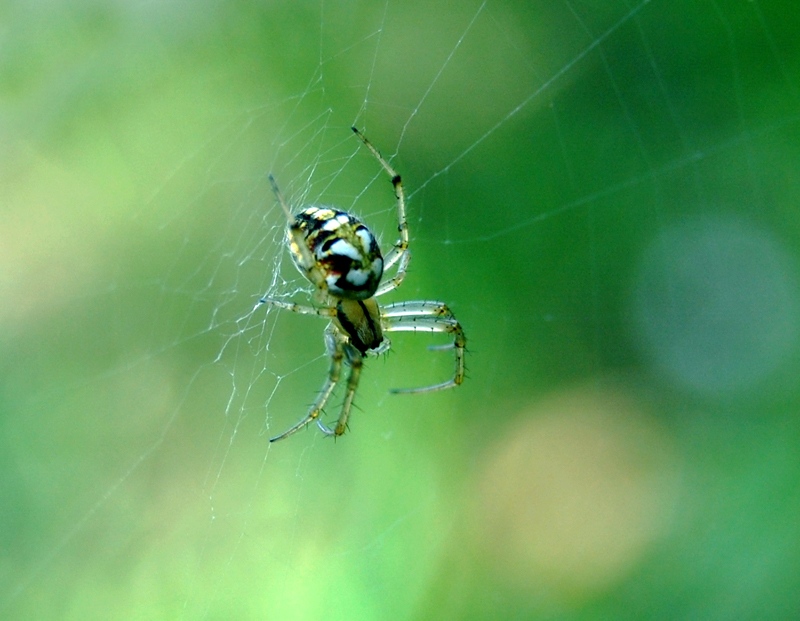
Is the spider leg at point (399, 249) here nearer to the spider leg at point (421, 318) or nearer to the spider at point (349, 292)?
the spider at point (349, 292)

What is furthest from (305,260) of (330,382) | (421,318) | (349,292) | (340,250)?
(421,318)

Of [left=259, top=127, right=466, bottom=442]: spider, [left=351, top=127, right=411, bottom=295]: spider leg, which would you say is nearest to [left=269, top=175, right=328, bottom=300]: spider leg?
[left=259, top=127, right=466, bottom=442]: spider

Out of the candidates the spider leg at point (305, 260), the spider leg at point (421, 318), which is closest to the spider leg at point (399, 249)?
the spider leg at point (421, 318)

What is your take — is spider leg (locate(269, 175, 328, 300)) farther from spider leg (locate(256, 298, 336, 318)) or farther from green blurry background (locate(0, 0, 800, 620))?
green blurry background (locate(0, 0, 800, 620))

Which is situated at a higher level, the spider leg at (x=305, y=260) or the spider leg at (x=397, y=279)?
the spider leg at (x=397, y=279)

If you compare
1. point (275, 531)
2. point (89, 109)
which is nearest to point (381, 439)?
point (275, 531)

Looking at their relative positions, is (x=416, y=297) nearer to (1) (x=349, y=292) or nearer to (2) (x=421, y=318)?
(2) (x=421, y=318)
